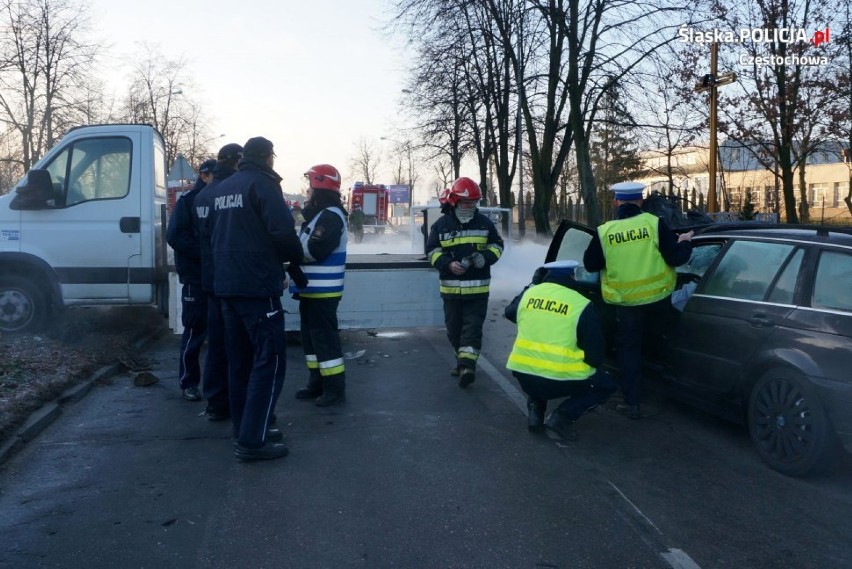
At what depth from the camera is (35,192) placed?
28.0 ft

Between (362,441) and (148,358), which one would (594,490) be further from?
(148,358)

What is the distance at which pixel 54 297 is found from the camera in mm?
8844

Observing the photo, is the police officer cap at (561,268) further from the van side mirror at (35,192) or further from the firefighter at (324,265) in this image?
the van side mirror at (35,192)

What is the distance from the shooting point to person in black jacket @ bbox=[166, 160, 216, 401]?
655cm

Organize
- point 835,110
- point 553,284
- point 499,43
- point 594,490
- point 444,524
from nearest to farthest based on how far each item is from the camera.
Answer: point 444,524 → point 594,490 → point 553,284 → point 835,110 → point 499,43

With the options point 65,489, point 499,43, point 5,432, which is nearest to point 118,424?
point 5,432

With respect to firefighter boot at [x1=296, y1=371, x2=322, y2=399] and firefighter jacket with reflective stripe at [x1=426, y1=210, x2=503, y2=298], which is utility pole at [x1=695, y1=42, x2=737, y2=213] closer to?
firefighter jacket with reflective stripe at [x1=426, y1=210, x2=503, y2=298]

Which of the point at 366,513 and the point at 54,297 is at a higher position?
the point at 54,297

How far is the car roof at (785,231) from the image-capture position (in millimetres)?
5031

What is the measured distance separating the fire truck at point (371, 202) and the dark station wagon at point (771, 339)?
4185 cm

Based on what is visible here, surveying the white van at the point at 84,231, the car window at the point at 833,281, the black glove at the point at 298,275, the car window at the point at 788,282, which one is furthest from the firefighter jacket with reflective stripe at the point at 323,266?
the car window at the point at 833,281

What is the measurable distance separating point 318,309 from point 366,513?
7.97ft

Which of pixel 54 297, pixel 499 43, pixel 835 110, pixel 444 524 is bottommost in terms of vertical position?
pixel 444 524

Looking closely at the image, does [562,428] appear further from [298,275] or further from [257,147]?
[257,147]
